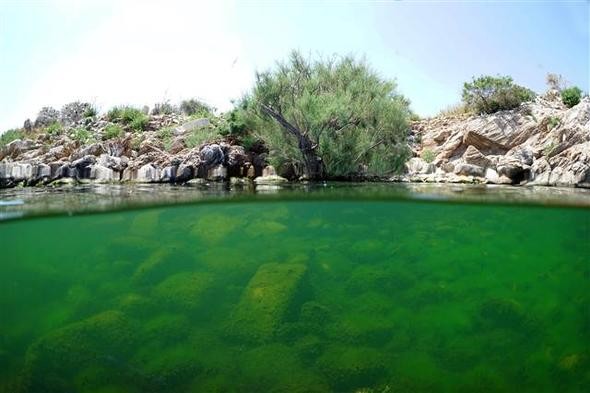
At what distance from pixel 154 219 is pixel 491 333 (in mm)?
10399

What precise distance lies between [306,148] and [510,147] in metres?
13.0

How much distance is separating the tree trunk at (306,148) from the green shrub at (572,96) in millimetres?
16896

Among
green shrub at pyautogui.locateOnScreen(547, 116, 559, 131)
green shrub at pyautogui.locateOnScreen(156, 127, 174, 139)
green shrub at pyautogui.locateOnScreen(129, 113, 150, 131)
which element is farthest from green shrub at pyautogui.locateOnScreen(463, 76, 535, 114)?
green shrub at pyautogui.locateOnScreen(129, 113, 150, 131)

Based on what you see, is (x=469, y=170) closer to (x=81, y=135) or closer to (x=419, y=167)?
(x=419, y=167)

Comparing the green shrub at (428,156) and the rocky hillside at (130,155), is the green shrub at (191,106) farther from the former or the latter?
the green shrub at (428,156)

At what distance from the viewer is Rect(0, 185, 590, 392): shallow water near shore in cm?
756

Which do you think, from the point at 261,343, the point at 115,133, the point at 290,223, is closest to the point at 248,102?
the point at 290,223

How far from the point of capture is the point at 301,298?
9.05m

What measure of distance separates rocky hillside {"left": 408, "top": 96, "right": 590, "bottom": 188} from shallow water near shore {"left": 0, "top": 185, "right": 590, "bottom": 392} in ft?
17.4

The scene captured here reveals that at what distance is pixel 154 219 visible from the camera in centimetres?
1450

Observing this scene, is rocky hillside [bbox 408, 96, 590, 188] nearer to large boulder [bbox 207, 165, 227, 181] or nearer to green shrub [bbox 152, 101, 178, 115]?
large boulder [bbox 207, 165, 227, 181]

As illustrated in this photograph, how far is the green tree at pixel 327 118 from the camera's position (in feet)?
69.0

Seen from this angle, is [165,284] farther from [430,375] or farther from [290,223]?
[290,223]

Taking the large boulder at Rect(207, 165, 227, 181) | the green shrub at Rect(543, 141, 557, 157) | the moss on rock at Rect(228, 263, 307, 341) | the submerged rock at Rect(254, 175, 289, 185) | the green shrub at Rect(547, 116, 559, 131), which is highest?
the green shrub at Rect(547, 116, 559, 131)
